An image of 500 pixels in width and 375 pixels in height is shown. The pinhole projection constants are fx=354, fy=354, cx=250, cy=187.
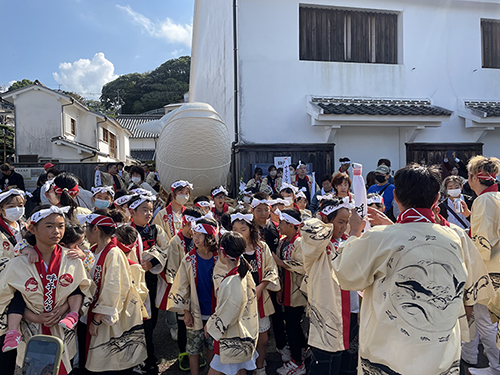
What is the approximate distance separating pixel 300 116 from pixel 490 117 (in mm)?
5449

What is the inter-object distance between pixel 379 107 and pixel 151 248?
27.1 feet

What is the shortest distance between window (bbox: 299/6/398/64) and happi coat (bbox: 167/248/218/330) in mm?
8447

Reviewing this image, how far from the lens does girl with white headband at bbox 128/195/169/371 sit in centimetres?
360

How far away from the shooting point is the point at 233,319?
2.78m

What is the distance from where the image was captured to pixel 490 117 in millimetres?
10078

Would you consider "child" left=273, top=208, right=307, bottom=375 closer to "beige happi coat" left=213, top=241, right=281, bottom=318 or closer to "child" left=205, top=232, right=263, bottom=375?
"beige happi coat" left=213, top=241, right=281, bottom=318

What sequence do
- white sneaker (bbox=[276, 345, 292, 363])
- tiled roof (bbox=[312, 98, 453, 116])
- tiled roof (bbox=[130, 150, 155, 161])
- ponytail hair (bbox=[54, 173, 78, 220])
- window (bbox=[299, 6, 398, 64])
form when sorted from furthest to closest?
1. tiled roof (bbox=[130, 150, 155, 161])
2. window (bbox=[299, 6, 398, 64])
3. tiled roof (bbox=[312, 98, 453, 116])
4. ponytail hair (bbox=[54, 173, 78, 220])
5. white sneaker (bbox=[276, 345, 292, 363])

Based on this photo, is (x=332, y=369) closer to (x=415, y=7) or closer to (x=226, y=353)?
(x=226, y=353)

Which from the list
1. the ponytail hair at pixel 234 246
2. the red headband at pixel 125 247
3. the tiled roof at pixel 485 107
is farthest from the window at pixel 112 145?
the ponytail hair at pixel 234 246

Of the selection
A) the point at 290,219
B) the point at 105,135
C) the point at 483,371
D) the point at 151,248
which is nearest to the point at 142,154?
the point at 105,135

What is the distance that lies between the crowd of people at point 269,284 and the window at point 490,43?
1035cm

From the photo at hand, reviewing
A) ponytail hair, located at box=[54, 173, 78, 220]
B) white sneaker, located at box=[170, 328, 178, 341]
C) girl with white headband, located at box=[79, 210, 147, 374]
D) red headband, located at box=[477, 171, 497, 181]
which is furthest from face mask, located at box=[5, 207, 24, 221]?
red headband, located at box=[477, 171, 497, 181]

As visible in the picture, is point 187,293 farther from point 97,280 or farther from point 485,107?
point 485,107

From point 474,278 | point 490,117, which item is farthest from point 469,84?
point 474,278
